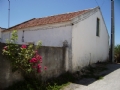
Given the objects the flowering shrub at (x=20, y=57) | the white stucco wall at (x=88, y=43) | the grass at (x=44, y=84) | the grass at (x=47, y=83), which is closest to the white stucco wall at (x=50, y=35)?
the white stucco wall at (x=88, y=43)

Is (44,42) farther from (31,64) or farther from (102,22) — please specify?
(102,22)

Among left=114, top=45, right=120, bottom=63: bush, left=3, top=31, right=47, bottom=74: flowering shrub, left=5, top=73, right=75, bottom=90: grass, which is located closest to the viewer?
left=3, top=31, right=47, bottom=74: flowering shrub

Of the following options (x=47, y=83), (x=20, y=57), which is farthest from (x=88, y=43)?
(x=20, y=57)

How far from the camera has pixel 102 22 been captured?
14.3 m

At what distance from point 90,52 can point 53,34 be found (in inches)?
146

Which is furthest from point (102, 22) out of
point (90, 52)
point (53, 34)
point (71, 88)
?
point (71, 88)

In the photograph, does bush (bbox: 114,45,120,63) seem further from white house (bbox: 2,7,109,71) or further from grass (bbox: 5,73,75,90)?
grass (bbox: 5,73,75,90)

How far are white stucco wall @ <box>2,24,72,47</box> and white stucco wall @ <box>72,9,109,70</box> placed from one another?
1.62 ft

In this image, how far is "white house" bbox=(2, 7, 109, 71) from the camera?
941cm

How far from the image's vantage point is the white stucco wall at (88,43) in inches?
386

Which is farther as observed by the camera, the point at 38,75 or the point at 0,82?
the point at 38,75

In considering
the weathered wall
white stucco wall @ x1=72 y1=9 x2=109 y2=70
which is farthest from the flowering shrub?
white stucco wall @ x1=72 y1=9 x2=109 y2=70

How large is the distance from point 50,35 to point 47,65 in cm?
372

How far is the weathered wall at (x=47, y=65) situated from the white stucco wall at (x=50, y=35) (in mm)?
1172
